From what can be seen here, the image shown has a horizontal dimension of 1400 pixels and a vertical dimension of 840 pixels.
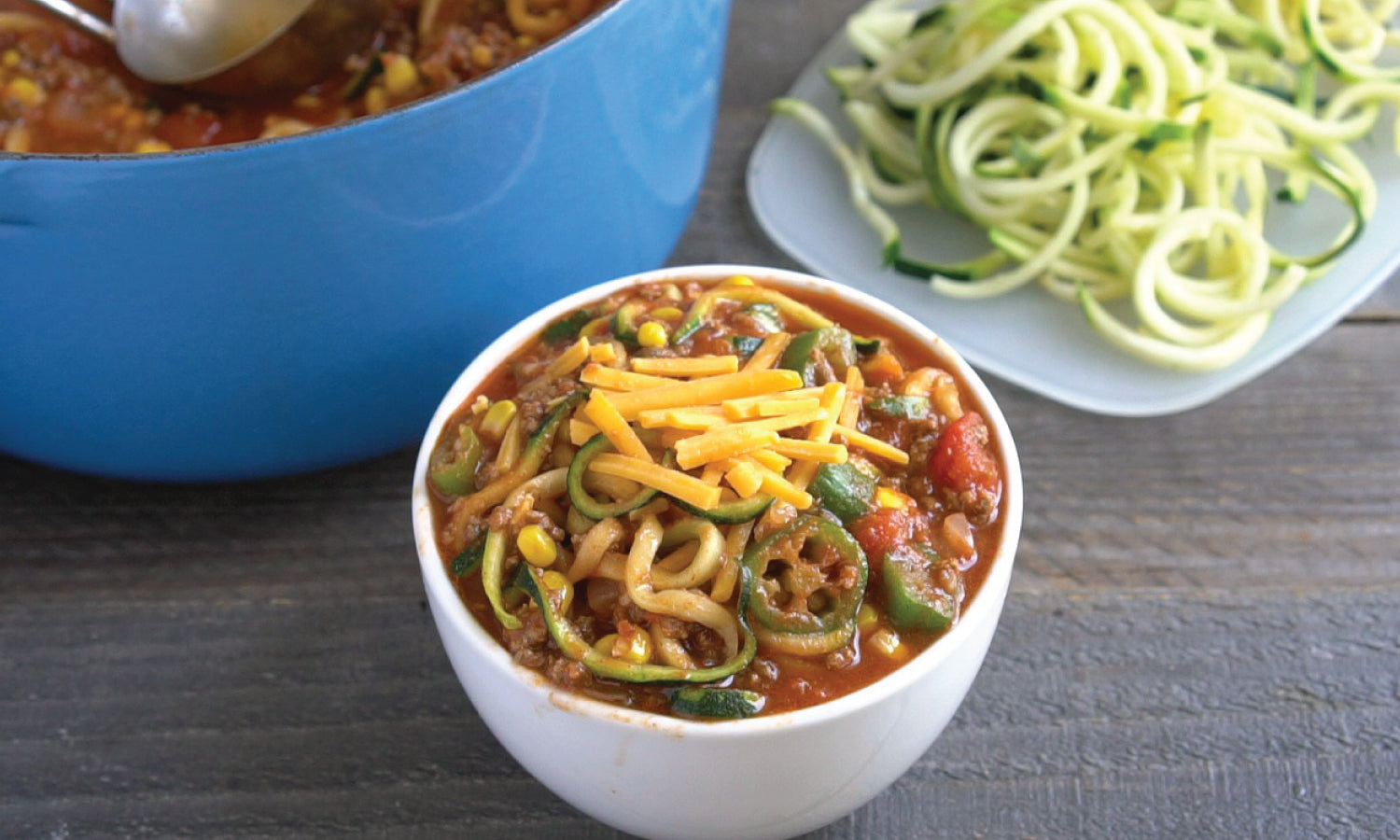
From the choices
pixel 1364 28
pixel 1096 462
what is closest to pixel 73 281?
pixel 1096 462

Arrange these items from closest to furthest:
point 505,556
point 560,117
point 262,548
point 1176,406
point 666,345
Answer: point 505,556 < point 666,345 < point 560,117 < point 262,548 < point 1176,406

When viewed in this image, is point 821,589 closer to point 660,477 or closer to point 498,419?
point 660,477

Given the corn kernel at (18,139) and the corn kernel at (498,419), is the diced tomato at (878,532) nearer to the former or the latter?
the corn kernel at (498,419)

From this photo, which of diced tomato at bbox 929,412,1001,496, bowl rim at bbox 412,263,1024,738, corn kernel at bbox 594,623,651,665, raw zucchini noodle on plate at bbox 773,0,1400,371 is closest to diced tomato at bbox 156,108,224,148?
bowl rim at bbox 412,263,1024,738

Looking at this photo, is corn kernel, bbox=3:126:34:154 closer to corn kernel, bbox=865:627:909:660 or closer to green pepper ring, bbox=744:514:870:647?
green pepper ring, bbox=744:514:870:647

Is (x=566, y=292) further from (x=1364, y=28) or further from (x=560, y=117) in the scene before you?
(x=1364, y=28)

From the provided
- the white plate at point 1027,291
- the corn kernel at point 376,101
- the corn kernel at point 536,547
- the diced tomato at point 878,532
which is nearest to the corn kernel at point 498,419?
the corn kernel at point 536,547
